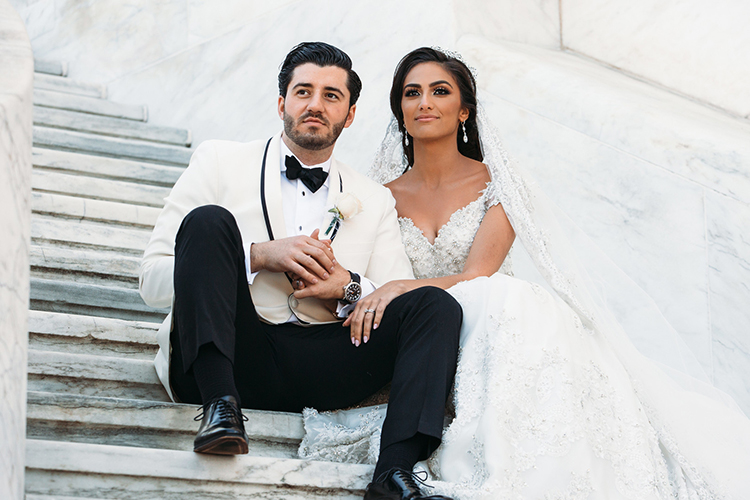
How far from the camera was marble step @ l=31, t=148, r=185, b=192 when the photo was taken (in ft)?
12.8

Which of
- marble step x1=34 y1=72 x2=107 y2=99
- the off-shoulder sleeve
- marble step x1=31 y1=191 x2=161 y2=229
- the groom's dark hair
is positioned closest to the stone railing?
the groom's dark hair

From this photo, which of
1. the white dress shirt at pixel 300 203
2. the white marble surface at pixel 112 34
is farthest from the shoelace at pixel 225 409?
the white marble surface at pixel 112 34

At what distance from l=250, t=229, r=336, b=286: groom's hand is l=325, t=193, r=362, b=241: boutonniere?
0.74ft

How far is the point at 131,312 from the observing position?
292cm

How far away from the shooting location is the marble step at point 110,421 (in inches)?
73.7

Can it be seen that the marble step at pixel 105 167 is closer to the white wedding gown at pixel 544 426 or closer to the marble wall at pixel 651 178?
the marble wall at pixel 651 178

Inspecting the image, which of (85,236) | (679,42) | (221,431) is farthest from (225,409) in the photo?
(679,42)

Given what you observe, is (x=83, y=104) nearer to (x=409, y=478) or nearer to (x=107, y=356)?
(x=107, y=356)

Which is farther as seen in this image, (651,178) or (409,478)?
(651,178)

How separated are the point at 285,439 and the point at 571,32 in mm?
3514

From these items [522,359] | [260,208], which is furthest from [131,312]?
[522,359]

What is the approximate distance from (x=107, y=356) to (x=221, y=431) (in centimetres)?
101

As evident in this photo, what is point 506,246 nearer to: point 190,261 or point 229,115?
point 190,261

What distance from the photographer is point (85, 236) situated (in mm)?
3334
